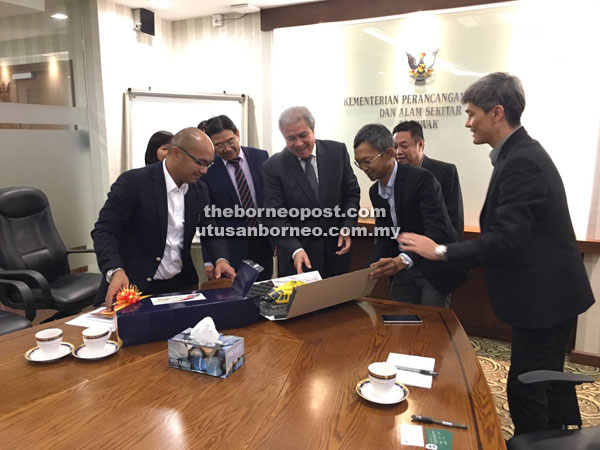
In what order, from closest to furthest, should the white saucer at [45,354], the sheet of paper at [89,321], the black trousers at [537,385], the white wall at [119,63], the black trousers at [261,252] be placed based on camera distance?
the white saucer at [45,354], the black trousers at [537,385], the sheet of paper at [89,321], the black trousers at [261,252], the white wall at [119,63]

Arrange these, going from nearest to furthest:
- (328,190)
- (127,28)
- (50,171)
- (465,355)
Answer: (465,355) → (328,190) → (50,171) → (127,28)

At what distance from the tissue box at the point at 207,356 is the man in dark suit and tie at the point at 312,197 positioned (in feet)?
3.76

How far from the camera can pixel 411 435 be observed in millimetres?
1083

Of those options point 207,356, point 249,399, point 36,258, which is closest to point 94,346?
point 207,356

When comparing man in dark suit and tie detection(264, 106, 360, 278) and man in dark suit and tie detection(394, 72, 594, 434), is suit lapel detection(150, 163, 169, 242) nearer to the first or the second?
man in dark suit and tie detection(264, 106, 360, 278)

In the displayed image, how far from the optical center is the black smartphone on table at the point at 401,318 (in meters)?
1.83

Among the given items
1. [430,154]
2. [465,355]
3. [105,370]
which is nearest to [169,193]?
[105,370]

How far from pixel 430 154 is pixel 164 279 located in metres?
2.76

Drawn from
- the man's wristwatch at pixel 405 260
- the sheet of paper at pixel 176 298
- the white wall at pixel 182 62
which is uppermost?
the white wall at pixel 182 62

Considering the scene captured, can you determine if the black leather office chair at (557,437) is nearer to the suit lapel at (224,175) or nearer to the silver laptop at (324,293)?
the silver laptop at (324,293)

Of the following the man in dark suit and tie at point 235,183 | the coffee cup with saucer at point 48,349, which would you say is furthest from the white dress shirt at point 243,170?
the coffee cup with saucer at point 48,349

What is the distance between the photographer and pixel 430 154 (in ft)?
13.3

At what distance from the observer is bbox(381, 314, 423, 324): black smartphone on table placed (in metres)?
1.83

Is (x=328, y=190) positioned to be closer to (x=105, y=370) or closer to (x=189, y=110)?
(x=105, y=370)
